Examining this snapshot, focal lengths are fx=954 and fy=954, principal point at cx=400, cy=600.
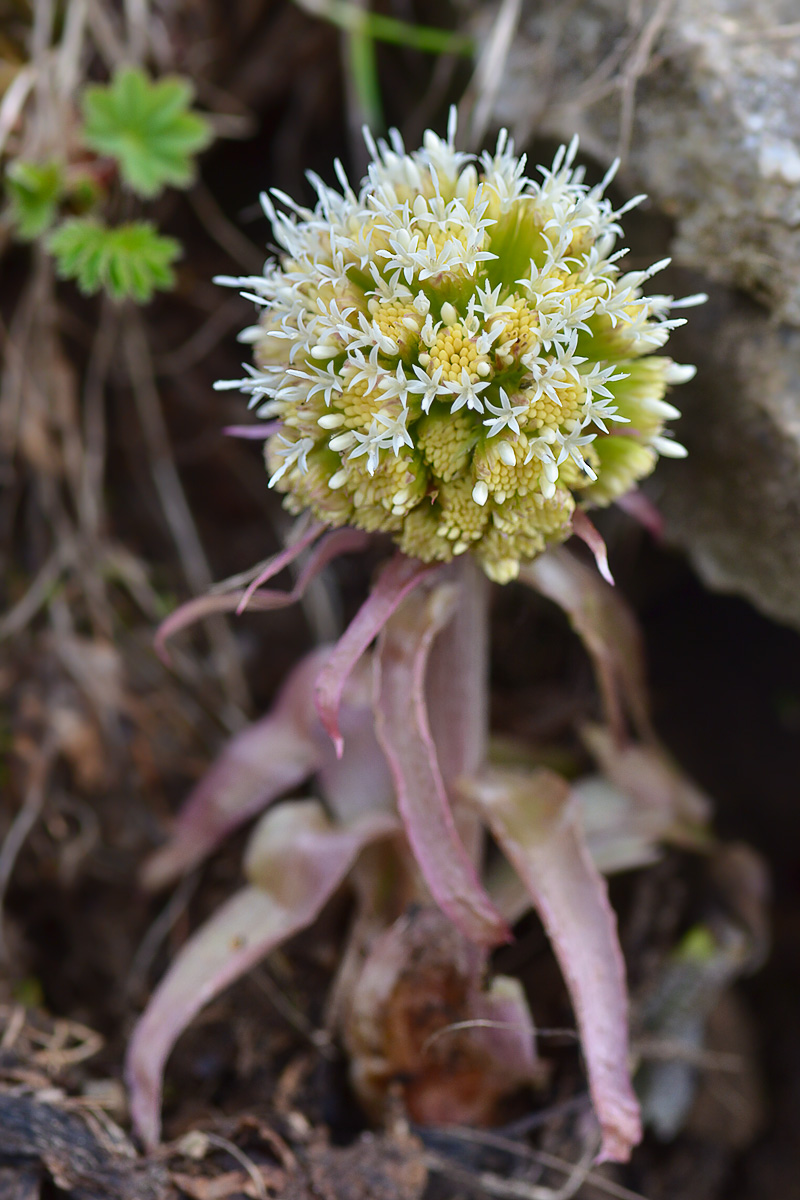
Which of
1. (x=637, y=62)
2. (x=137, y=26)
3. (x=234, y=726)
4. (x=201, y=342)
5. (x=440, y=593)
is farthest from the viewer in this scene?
(x=201, y=342)

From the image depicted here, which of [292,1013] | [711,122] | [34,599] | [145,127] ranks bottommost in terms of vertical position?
[292,1013]

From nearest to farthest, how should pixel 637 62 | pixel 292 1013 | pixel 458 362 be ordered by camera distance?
pixel 458 362 → pixel 637 62 → pixel 292 1013

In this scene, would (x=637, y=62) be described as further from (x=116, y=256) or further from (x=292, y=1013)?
(x=292, y=1013)

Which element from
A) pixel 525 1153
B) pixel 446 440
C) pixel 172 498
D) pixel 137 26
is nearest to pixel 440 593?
pixel 446 440

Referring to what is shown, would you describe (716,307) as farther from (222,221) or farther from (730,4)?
(222,221)

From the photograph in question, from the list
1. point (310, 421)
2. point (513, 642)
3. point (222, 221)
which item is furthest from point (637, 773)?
point (222, 221)

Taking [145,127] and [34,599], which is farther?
[34,599]

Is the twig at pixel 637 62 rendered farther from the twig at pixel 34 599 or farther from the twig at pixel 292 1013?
the twig at pixel 292 1013

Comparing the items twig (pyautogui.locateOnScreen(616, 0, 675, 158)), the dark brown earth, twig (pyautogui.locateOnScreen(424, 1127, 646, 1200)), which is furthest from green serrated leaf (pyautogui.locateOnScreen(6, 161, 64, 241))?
twig (pyautogui.locateOnScreen(424, 1127, 646, 1200))
